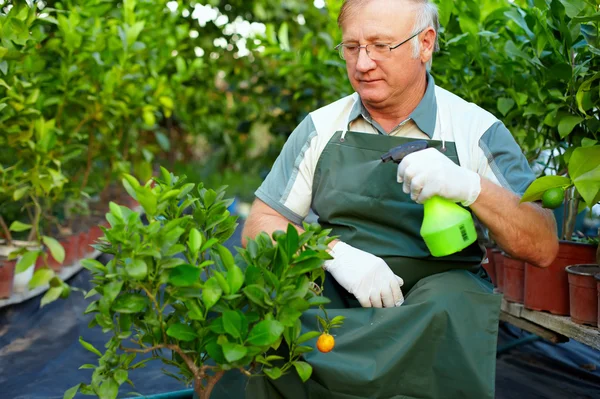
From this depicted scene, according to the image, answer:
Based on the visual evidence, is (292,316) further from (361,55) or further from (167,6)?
(167,6)

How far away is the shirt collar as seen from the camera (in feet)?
5.84

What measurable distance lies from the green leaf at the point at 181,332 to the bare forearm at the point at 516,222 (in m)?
0.69

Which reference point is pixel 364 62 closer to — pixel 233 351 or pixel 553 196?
pixel 553 196

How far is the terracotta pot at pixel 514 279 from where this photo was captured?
2207 mm

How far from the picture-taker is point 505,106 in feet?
7.28

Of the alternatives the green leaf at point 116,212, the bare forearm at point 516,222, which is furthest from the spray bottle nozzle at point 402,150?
the green leaf at point 116,212

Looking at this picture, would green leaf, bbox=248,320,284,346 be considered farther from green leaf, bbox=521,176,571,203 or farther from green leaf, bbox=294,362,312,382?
green leaf, bbox=521,176,571,203

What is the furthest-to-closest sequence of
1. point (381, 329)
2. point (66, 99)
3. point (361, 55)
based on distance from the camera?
point (66, 99), point (361, 55), point (381, 329)

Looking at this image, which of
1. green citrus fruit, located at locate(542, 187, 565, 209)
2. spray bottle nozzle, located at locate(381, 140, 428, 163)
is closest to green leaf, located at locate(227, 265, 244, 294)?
spray bottle nozzle, located at locate(381, 140, 428, 163)

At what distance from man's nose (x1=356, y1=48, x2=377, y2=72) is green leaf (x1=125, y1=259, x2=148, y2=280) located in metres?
0.80

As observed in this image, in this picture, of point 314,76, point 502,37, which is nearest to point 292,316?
point 502,37

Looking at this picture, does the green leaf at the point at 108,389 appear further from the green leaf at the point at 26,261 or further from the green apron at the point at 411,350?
the green leaf at the point at 26,261

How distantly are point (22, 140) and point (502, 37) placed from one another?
1.64m

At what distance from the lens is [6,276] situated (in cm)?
256
